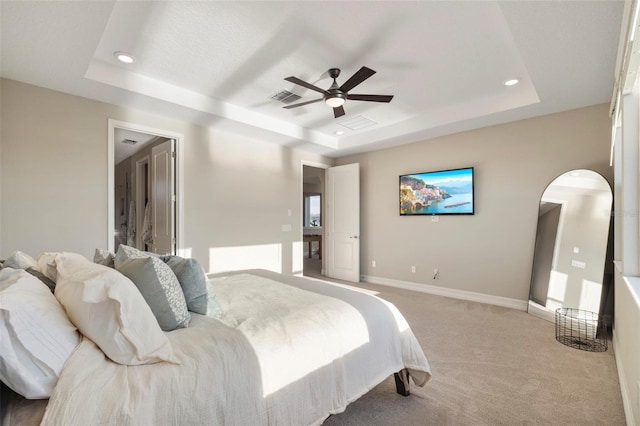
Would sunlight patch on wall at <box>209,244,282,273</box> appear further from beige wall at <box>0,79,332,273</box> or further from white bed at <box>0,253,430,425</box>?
white bed at <box>0,253,430,425</box>

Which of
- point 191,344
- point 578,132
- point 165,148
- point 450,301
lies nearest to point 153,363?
point 191,344

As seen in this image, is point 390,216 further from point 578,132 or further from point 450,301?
point 578,132

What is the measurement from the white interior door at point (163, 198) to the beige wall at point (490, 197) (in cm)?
339

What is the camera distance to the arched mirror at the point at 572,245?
3.13 m

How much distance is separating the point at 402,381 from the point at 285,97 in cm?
316

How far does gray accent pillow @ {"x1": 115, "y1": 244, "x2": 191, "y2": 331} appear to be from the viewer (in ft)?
4.34

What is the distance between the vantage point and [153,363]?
3.60ft

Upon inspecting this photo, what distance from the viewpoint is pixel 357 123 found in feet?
15.4

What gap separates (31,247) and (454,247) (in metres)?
5.04

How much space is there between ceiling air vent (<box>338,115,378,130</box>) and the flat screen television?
1076 mm

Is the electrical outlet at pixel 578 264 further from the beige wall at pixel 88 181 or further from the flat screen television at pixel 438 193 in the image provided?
the beige wall at pixel 88 181

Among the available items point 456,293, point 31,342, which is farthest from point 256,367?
point 456,293

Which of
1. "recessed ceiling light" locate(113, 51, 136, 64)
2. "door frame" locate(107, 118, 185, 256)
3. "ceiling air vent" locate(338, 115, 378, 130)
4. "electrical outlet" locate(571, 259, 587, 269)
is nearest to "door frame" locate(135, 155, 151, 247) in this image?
"door frame" locate(107, 118, 185, 256)

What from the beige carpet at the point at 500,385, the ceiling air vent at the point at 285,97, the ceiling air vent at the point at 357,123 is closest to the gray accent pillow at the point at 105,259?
the beige carpet at the point at 500,385
